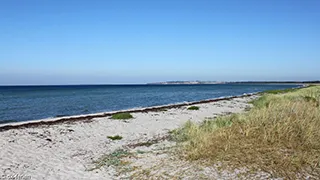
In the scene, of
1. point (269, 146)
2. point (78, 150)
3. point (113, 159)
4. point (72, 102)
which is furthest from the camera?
point (72, 102)

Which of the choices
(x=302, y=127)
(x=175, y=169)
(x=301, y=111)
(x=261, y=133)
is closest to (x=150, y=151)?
(x=175, y=169)

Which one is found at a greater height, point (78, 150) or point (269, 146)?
point (269, 146)

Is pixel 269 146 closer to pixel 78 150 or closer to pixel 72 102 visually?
pixel 78 150

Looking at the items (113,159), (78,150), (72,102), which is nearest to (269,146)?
(113,159)

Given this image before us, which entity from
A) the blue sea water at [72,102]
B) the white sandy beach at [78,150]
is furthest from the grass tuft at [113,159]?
the blue sea water at [72,102]

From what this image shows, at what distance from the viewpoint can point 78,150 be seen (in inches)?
408

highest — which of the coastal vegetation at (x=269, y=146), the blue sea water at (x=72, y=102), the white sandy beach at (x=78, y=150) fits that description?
the coastal vegetation at (x=269, y=146)

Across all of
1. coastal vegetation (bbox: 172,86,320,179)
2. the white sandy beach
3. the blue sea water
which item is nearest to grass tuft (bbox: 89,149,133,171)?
the white sandy beach

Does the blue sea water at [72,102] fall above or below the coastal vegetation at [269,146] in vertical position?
below

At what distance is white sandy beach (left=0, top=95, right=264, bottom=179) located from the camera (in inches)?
285

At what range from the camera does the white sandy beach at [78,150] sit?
7.23 meters

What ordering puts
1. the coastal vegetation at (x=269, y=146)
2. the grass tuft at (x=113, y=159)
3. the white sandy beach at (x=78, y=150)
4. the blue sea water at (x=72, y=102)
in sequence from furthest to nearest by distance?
the blue sea water at (x=72, y=102) → the grass tuft at (x=113, y=159) → the white sandy beach at (x=78, y=150) → the coastal vegetation at (x=269, y=146)

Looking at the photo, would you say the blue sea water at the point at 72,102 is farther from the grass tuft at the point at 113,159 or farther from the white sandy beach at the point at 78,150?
the grass tuft at the point at 113,159

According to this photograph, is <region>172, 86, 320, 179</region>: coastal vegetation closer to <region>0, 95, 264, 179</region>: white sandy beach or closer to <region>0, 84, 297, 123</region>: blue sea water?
<region>0, 95, 264, 179</region>: white sandy beach
